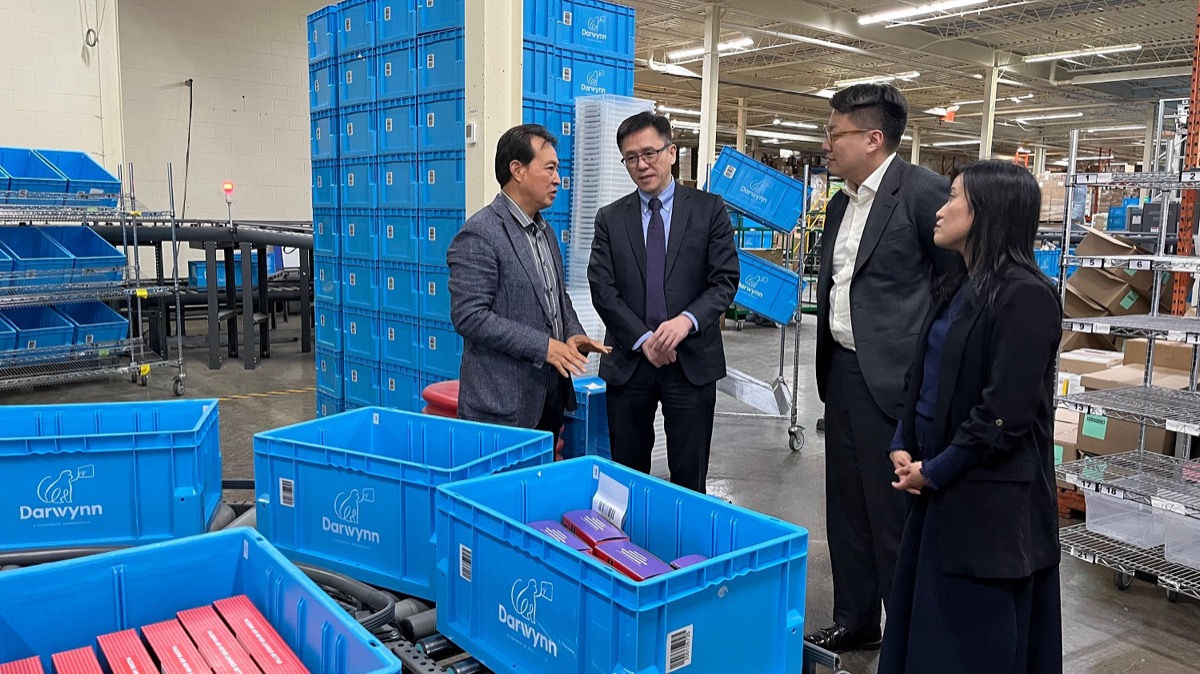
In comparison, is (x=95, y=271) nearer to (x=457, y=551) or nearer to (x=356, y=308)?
(x=356, y=308)

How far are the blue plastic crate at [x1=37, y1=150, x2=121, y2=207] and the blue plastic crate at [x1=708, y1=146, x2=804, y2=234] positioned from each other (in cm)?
471

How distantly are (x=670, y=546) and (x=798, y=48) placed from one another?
1524 cm

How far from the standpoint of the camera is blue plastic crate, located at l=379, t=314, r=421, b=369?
15.0 feet

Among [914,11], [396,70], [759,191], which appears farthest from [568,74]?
[914,11]

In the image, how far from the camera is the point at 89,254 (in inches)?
270

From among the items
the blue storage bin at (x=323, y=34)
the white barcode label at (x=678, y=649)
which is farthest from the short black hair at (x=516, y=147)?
the blue storage bin at (x=323, y=34)

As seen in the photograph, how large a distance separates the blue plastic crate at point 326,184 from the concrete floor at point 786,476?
4.90ft

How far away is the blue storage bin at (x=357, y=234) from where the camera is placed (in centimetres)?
489

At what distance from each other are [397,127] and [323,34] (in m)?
1.00

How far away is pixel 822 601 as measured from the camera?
10.2 ft

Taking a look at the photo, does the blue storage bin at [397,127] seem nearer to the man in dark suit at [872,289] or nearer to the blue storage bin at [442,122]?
the blue storage bin at [442,122]

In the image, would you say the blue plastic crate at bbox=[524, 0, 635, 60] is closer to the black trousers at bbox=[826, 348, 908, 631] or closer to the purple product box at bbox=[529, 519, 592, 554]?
the black trousers at bbox=[826, 348, 908, 631]

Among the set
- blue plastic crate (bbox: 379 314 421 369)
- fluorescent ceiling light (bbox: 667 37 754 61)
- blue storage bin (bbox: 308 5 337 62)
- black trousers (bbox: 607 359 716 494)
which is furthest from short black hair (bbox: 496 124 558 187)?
fluorescent ceiling light (bbox: 667 37 754 61)

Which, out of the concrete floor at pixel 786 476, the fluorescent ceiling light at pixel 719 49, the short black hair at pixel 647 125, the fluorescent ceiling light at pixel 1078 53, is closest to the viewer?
the short black hair at pixel 647 125
